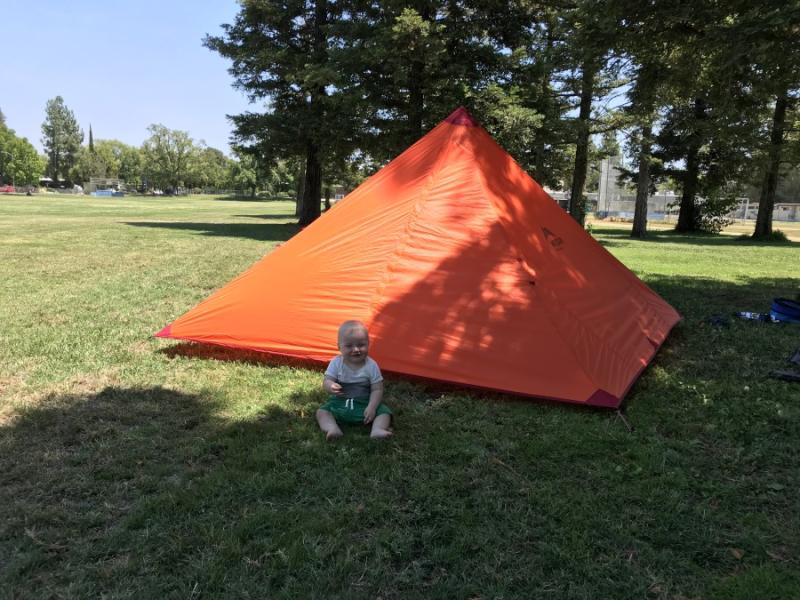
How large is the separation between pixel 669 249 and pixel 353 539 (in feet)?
58.3

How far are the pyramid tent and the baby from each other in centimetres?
63

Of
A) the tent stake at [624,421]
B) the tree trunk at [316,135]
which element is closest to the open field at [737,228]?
the tree trunk at [316,135]

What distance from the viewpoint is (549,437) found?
3.58 meters

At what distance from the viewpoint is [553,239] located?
17.4ft

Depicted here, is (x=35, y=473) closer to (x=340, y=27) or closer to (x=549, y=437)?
(x=549, y=437)

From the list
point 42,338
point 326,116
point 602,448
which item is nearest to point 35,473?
point 42,338

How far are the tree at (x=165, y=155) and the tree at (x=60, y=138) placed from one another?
83.3 ft

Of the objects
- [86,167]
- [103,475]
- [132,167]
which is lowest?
[103,475]

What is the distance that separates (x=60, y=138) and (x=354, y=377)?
417 feet

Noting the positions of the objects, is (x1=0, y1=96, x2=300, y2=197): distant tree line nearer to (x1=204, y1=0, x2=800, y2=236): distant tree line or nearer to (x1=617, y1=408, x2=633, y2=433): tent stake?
(x1=204, y1=0, x2=800, y2=236): distant tree line

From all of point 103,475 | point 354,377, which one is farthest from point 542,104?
point 103,475

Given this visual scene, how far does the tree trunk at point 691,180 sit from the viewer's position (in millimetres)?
24606

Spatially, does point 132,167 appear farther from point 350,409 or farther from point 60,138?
point 350,409

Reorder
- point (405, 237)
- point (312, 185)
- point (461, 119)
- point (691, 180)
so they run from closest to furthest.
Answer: point (405, 237) < point (461, 119) < point (312, 185) < point (691, 180)
